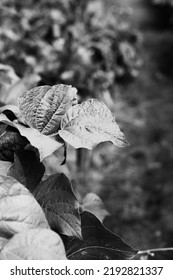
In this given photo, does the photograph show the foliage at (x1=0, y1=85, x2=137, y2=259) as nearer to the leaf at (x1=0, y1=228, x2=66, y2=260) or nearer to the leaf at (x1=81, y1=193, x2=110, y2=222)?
→ the leaf at (x1=0, y1=228, x2=66, y2=260)

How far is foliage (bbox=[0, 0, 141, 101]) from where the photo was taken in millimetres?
2820

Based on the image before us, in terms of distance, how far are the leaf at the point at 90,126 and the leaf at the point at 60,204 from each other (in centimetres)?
9

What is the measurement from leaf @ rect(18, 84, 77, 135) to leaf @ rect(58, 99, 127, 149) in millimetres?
33

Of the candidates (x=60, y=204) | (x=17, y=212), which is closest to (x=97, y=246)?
(x=60, y=204)

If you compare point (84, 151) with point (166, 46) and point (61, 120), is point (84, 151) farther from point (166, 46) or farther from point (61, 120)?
point (166, 46)

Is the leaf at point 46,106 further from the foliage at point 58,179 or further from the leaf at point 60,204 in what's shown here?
the leaf at point 60,204

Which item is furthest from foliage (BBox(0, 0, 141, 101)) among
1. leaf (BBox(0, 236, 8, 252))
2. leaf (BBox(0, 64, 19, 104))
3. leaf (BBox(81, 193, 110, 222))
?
leaf (BBox(0, 236, 8, 252))

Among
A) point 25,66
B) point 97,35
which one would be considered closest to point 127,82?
point 97,35

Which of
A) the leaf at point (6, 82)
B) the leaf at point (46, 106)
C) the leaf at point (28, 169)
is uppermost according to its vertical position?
the leaf at point (6, 82)

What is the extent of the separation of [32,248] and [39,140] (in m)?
0.22

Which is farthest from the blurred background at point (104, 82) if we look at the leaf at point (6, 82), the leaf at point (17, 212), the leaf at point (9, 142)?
the leaf at point (17, 212)

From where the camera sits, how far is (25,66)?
8.77ft

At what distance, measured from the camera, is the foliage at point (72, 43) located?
2820 millimetres
